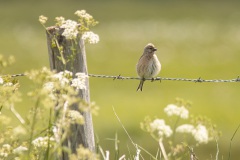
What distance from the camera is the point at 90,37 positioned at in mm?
5098

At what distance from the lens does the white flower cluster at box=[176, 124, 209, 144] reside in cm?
426

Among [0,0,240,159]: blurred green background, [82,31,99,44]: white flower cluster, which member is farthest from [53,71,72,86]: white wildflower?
[0,0,240,159]: blurred green background

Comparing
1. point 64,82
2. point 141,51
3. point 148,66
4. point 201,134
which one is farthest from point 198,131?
point 141,51

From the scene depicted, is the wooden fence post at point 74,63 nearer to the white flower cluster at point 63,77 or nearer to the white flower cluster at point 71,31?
the white flower cluster at point 71,31

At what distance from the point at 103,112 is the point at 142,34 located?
344 inches

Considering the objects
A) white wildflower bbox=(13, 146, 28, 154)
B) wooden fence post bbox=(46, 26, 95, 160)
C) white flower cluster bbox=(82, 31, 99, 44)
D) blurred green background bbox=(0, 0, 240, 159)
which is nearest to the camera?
white wildflower bbox=(13, 146, 28, 154)

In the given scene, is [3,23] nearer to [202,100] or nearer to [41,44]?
[41,44]

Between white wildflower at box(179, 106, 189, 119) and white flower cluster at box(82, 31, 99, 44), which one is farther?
white flower cluster at box(82, 31, 99, 44)

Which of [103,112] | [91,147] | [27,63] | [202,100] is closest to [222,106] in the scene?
[202,100]

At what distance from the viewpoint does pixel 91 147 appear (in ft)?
18.4

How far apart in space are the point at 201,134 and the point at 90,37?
43.7 inches

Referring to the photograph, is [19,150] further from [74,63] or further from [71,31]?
[74,63]

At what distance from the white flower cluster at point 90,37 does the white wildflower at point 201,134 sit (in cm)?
100

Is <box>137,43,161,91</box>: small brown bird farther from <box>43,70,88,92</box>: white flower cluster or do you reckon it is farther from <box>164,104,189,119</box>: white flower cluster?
<box>164,104,189,119</box>: white flower cluster
